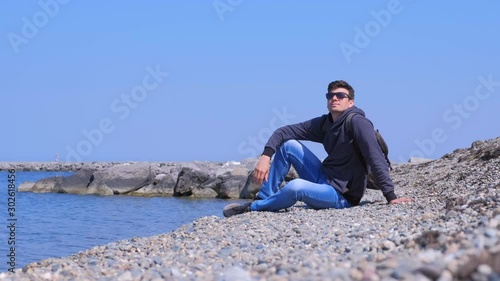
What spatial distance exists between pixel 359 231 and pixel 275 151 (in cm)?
238

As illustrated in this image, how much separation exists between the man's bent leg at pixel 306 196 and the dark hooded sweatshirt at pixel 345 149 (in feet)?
0.32

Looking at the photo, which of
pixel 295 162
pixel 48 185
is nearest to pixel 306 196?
pixel 295 162

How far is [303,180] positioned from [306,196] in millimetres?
232

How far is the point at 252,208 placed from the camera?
8.47 metres

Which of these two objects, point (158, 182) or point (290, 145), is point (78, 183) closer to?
point (158, 182)

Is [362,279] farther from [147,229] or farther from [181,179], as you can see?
[181,179]

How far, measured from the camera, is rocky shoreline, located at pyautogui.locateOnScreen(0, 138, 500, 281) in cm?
323

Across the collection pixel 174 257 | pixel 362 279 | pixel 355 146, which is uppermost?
pixel 355 146

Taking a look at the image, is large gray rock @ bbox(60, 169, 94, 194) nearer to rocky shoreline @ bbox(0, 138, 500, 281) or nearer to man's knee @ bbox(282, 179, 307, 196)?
rocky shoreline @ bbox(0, 138, 500, 281)

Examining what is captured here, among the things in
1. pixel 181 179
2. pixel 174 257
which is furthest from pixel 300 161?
pixel 181 179

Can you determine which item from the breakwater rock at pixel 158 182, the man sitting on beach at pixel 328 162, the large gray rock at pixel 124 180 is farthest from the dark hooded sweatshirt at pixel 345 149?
the large gray rock at pixel 124 180

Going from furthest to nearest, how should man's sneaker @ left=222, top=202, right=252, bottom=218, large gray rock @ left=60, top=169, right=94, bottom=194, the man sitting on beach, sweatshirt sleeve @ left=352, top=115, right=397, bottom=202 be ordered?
large gray rock @ left=60, top=169, right=94, bottom=194 → man's sneaker @ left=222, top=202, right=252, bottom=218 → the man sitting on beach → sweatshirt sleeve @ left=352, top=115, right=397, bottom=202

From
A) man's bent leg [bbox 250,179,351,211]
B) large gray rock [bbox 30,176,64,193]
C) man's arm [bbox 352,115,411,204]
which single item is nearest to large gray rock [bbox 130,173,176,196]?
large gray rock [bbox 30,176,64,193]

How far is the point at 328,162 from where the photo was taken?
7.94m
